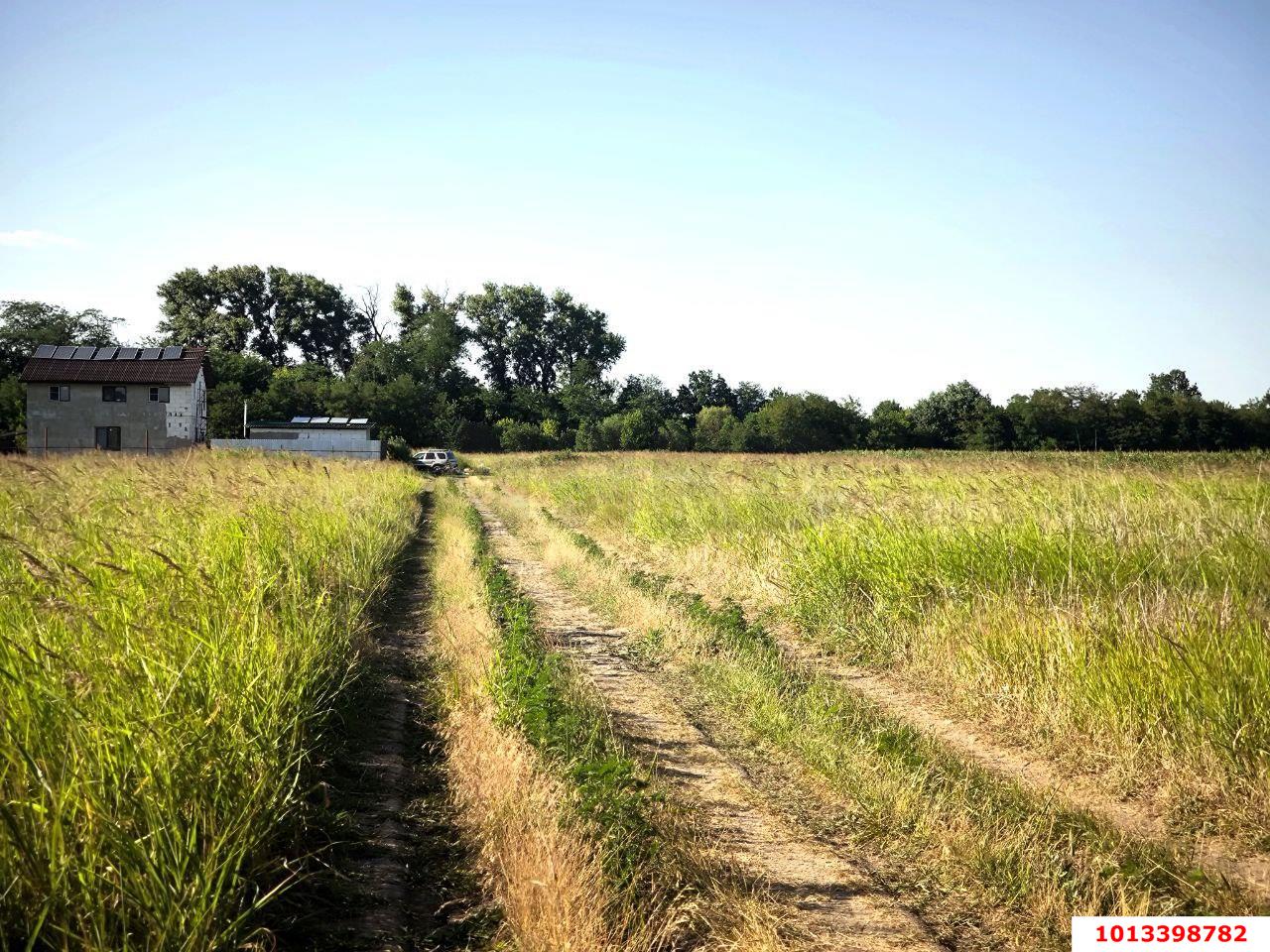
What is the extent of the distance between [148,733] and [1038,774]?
17.9ft

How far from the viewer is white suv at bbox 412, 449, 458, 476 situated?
47531mm

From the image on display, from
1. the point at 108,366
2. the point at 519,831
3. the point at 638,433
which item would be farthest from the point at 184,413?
the point at 519,831

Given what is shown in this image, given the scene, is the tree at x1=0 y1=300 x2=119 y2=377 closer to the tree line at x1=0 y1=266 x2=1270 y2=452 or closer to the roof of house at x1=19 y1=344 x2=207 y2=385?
the tree line at x1=0 y1=266 x2=1270 y2=452

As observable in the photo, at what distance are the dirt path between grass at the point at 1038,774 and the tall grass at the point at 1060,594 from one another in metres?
0.17

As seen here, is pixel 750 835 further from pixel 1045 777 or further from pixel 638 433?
pixel 638 433

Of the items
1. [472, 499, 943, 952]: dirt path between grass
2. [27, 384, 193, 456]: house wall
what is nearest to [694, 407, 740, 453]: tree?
[27, 384, 193, 456]: house wall

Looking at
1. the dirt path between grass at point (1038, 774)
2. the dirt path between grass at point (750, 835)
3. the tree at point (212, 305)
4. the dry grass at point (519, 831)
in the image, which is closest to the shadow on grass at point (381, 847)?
the dry grass at point (519, 831)

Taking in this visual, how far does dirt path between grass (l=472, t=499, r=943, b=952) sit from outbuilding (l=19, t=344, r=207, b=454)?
43.2 meters

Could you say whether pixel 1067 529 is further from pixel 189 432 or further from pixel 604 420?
pixel 604 420

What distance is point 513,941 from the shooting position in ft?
11.6

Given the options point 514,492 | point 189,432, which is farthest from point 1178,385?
point 189,432

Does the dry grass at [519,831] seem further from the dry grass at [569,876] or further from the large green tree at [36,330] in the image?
the large green tree at [36,330]

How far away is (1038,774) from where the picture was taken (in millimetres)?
5637

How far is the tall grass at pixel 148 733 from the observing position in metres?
2.97
